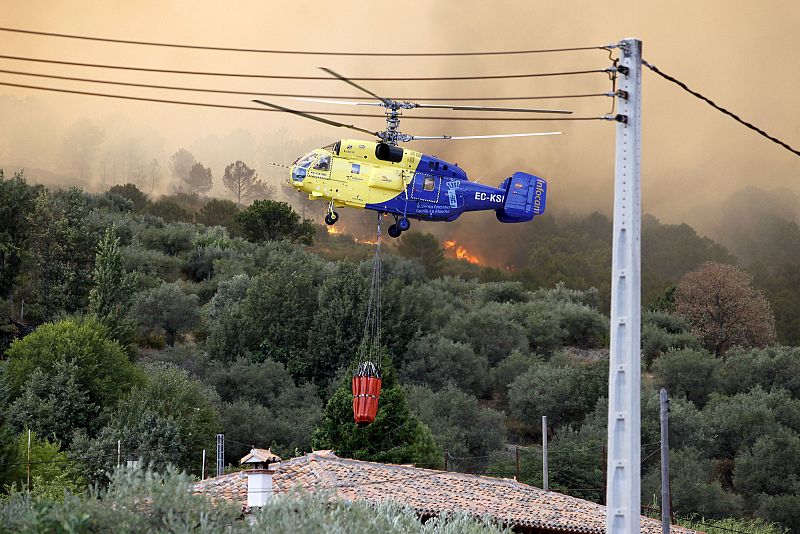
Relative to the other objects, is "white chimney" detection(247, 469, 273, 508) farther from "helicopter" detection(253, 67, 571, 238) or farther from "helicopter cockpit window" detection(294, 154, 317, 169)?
"helicopter cockpit window" detection(294, 154, 317, 169)

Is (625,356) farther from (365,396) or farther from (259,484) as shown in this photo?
(365,396)

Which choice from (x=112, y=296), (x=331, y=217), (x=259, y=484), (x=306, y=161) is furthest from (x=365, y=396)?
(x=112, y=296)

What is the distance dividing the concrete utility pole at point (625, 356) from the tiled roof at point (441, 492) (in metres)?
20.2

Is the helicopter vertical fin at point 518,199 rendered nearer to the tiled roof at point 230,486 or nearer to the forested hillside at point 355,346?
the tiled roof at point 230,486

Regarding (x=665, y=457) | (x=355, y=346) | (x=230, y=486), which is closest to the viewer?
(x=665, y=457)

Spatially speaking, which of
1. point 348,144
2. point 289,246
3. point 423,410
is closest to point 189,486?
point 348,144

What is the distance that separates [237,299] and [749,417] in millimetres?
37861

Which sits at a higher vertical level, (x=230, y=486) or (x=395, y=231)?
(x=395, y=231)

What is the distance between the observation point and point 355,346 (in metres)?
91.2

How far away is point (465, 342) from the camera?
100125 mm

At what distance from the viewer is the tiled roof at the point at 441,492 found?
41.9 metres

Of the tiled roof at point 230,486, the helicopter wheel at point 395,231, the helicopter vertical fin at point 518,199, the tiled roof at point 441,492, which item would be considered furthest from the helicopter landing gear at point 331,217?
the tiled roof at point 441,492

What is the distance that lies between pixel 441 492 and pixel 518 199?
10562mm

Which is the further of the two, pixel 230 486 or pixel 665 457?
pixel 230 486
